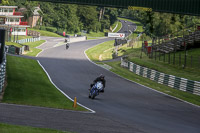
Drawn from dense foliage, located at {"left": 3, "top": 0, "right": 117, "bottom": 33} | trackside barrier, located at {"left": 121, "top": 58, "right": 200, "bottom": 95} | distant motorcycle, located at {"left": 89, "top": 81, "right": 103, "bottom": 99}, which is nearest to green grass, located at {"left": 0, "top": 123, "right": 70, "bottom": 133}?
distant motorcycle, located at {"left": 89, "top": 81, "right": 103, "bottom": 99}

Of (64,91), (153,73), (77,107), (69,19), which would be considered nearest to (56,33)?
(69,19)

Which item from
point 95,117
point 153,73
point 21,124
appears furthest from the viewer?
point 153,73

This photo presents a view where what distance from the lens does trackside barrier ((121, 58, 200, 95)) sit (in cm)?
3265

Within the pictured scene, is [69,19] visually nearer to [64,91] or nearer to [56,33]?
[56,33]

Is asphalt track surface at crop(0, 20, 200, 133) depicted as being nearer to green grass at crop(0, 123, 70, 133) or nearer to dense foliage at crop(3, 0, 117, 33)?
green grass at crop(0, 123, 70, 133)

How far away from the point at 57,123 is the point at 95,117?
2862mm

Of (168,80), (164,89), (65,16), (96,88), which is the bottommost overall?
(164,89)

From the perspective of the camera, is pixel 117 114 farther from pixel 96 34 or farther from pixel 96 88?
pixel 96 34

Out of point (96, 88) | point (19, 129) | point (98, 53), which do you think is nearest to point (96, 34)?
point (98, 53)

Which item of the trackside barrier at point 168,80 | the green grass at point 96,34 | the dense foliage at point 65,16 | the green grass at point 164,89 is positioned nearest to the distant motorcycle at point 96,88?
the green grass at point 164,89

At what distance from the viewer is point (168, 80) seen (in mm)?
36844

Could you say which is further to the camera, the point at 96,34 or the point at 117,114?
the point at 96,34

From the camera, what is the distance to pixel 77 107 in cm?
2066

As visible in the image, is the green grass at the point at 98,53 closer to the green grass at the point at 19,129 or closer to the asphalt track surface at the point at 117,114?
the asphalt track surface at the point at 117,114
